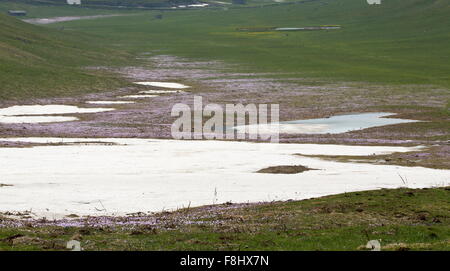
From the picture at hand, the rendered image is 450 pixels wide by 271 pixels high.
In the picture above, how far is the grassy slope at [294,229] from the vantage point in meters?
23.3

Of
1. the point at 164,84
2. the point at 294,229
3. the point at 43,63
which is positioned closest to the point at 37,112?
the point at 164,84

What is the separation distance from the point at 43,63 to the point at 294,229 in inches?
3753

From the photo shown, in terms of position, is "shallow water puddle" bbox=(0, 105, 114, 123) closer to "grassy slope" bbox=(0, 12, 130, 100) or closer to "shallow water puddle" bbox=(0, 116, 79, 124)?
"shallow water puddle" bbox=(0, 116, 79, 124)

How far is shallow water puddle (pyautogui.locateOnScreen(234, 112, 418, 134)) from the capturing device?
67.6m

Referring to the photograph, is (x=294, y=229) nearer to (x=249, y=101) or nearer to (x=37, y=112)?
(x=37, y=112)

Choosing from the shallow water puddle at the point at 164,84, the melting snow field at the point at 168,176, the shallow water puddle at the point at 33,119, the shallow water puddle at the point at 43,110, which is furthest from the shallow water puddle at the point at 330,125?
the shallow water puddle at the point at 164,84

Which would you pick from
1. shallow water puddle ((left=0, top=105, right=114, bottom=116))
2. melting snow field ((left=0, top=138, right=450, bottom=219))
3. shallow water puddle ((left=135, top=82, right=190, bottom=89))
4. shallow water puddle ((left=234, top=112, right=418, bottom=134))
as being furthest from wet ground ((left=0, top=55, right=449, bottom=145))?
melting snow field ((left=0, top=138, right=450, bottom=219))

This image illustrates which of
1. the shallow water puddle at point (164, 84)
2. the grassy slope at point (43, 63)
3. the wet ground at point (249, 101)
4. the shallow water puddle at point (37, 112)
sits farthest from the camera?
the shallow water puddle at point (164, 84)

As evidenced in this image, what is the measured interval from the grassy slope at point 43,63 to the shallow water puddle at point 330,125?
3303 cm

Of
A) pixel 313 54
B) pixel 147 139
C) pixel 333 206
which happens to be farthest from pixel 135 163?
pixel 313 54

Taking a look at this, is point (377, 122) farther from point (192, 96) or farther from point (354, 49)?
point (354, 49)

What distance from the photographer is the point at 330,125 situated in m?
70.7

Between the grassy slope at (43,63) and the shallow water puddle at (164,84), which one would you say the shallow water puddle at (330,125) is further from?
the shallow water puddle at (164,84)
